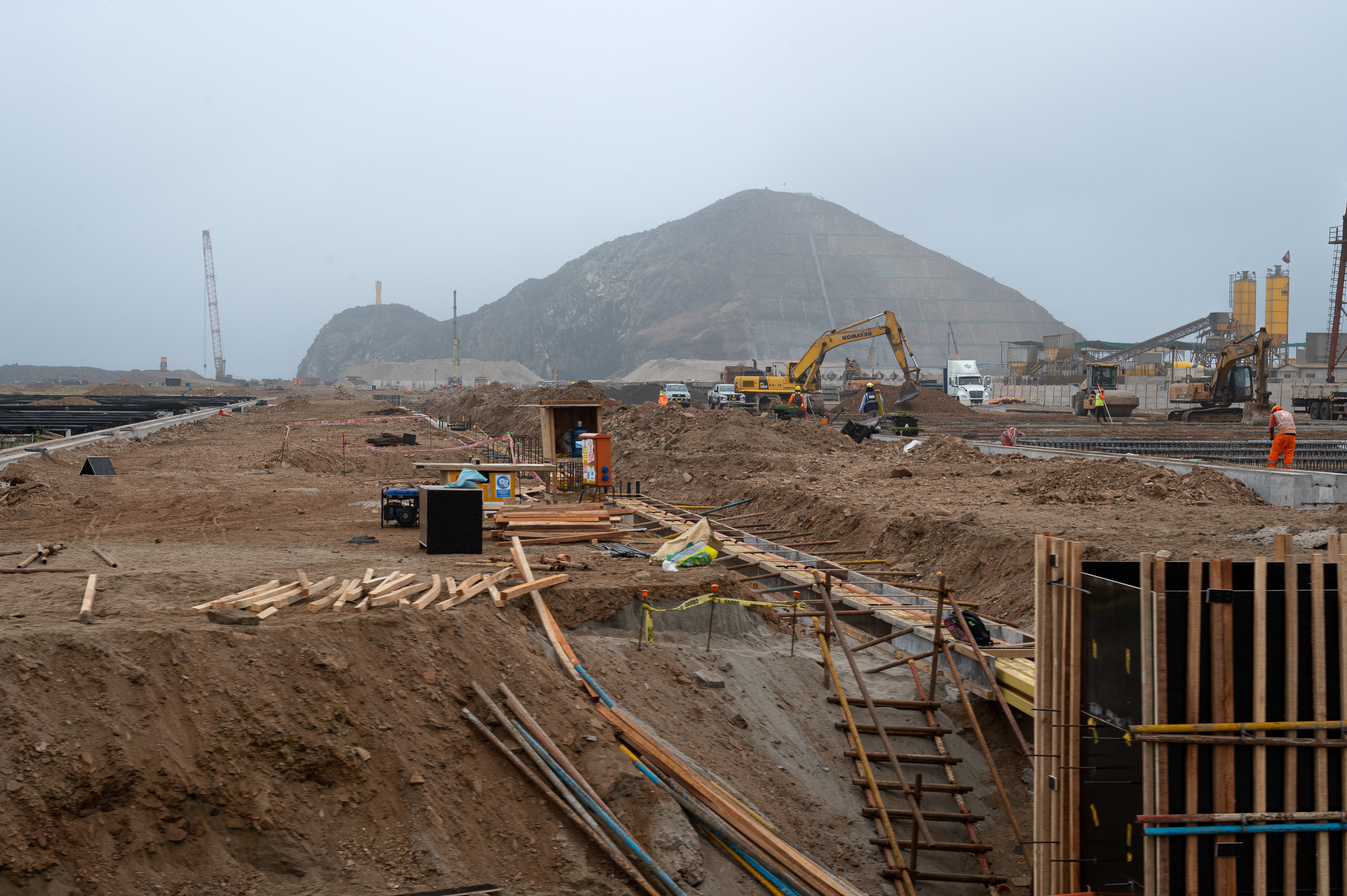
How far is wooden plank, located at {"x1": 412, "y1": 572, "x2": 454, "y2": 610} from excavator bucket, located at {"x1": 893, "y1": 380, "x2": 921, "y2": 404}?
121 feet

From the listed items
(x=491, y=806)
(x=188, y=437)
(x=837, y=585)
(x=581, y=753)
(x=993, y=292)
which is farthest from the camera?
(x=993, y=292)

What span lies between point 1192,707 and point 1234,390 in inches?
1598

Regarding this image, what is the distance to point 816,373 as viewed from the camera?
45500mm

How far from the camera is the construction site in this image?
5.50 metres

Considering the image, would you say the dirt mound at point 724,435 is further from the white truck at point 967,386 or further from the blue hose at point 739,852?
the white truck at point 967,386

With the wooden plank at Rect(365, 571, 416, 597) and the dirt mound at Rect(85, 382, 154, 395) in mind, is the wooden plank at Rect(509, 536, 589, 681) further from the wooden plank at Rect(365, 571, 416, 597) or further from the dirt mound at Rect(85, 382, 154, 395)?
the dirt mound at Rect(85, 382, 154, 395)

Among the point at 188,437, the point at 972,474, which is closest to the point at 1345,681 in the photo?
the point at 972,474

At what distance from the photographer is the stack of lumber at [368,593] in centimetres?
776

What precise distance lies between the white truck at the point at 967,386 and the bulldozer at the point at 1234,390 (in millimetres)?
12883

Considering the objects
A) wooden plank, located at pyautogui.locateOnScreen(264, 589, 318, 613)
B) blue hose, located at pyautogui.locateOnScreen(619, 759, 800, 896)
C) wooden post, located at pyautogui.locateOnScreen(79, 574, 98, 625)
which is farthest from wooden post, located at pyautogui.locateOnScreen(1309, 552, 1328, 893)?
wooden post, located at pyautogui.locateOnScreen(79, 574, 98, 625)

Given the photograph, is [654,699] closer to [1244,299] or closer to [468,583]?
[468,583]

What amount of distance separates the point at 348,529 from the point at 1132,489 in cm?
1379

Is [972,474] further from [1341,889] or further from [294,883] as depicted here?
[294,883]

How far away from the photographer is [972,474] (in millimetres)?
21734
